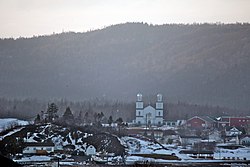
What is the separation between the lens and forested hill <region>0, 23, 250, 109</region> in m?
93.7

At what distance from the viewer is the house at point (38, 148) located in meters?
35.7

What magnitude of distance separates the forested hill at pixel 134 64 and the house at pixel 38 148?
45.8m

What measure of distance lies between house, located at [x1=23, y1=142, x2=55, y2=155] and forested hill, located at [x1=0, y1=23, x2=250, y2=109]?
150 feet

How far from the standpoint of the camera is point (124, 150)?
3741cm

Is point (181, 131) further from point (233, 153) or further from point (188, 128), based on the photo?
point (233, 153)

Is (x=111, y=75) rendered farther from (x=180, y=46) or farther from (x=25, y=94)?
(x=25, y=94)

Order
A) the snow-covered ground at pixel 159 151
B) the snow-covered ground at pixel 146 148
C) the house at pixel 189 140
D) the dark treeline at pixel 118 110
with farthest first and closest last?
the dark treeline at pixel 118 110 < the house at pixel 189 140 < the snow-covered ground at pixel 146 148 < the snow-covered ground at pixel 159 151

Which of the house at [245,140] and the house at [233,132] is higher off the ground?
the house at [233,132]

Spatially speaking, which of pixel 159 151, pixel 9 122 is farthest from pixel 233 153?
pixel 9 122

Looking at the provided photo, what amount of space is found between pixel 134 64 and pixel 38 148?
84618mm

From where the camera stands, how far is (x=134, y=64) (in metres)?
120

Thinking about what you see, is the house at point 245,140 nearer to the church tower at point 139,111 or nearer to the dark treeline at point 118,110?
the church tower at point 139,111

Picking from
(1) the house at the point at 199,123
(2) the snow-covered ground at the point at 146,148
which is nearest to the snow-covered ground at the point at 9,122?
(2) the snow-covered ground at the point at 146,148

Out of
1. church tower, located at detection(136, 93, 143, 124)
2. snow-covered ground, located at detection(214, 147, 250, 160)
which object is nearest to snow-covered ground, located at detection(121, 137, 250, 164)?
snow-covered ground, located at detection(214, 147, 250, 160)
